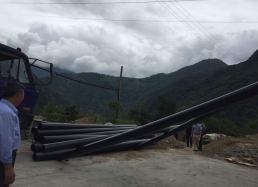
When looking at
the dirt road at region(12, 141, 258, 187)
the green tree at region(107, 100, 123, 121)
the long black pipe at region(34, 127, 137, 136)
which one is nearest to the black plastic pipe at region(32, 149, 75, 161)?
the dirt road at region(12, 141, 258, 187)

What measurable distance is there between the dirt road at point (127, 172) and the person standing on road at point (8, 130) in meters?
1.85

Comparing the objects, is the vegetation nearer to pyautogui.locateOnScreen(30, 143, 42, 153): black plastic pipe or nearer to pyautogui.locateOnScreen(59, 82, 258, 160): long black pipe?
pyautogui.locateOnScreen(30, 143, 42, 153): black plastic pipe

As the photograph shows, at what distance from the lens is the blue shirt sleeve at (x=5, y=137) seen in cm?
243

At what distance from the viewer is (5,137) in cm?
244

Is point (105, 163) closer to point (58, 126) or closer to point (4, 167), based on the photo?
point (58, 126)

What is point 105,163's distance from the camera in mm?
6332

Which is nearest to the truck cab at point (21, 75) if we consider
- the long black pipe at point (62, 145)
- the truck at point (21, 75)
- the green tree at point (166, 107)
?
the truck at point (21, 75)

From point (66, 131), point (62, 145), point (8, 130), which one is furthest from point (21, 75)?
point (8, 130)

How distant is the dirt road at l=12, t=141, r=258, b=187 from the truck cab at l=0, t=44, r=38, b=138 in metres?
0.78

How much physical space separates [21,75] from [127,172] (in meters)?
4.05

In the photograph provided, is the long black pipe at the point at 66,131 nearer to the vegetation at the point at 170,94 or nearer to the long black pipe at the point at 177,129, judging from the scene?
the long black pipe at the point at 177,129

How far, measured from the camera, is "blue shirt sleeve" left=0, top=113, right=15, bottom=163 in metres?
2.43

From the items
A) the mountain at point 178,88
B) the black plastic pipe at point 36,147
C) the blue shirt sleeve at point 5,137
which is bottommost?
the black plastic pipe at point 36,147

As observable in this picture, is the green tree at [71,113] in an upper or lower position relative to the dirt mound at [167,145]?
upper
